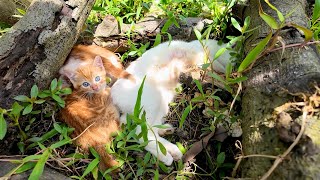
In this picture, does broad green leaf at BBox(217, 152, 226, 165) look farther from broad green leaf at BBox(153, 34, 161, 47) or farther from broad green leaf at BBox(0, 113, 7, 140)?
broad green leaf at BBox(0, 113, 7, 140)

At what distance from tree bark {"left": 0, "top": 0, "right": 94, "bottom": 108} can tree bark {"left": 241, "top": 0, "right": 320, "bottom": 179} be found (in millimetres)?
1314

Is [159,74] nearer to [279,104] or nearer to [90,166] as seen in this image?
[90,166]

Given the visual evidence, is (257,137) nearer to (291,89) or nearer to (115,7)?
(291,89)

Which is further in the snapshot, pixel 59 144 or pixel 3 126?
pixel 59 144

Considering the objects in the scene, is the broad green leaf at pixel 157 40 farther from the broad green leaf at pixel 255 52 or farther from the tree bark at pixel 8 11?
the tree bark at pixel 8 11

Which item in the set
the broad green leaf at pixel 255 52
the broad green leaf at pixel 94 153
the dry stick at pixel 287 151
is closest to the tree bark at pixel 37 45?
the broad green leaf at pixel 94 153

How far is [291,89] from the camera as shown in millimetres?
1757

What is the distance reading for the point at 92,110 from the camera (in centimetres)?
257

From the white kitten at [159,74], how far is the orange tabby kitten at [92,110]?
0.09 metres

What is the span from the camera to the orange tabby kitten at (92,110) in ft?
7.87

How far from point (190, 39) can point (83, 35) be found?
3.25ft

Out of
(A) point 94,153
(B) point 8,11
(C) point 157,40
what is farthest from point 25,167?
(B) point 8,11

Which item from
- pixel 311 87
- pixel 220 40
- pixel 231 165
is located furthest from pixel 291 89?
pixel 220 40

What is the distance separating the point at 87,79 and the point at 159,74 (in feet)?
1.92
